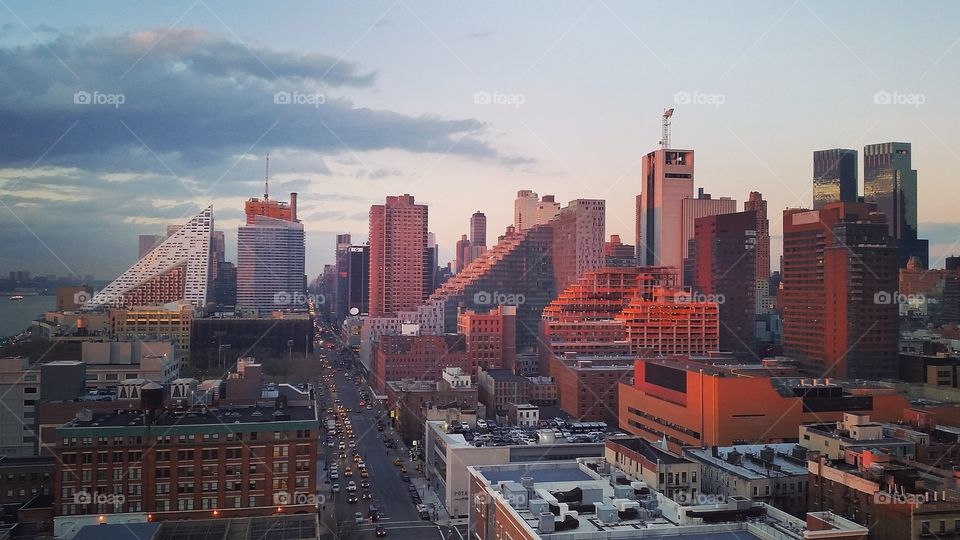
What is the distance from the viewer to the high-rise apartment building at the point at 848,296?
2589 inches

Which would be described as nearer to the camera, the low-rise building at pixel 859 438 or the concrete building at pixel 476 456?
the low-rise building at pixel 859 438

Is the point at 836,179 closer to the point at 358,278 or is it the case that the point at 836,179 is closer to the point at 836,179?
the point at 836,179

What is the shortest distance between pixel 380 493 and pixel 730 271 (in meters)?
66.4

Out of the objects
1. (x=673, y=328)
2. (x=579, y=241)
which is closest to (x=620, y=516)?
(x=673, y=328)

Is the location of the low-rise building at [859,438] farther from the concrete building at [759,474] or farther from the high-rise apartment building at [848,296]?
the high-rise apartment building at [848,296]

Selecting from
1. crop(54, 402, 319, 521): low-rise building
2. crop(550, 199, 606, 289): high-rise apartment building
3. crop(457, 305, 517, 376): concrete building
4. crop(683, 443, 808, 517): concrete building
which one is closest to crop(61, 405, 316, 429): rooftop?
crop(54, 402, 319, 521): low-rise building

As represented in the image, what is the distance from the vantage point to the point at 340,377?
85.1m

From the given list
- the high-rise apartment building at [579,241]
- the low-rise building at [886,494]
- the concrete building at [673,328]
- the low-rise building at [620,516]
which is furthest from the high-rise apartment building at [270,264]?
the low-rise building at [886,494]

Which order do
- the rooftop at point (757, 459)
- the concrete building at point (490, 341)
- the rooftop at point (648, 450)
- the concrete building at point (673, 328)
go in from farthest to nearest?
the concrete building at point (673, 328)
the concrete building at point (490, 341)
the rooftop at point (757, 459)
the rooftop at point (648, 450)

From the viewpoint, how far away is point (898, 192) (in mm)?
118125

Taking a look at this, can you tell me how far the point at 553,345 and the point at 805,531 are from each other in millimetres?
48045

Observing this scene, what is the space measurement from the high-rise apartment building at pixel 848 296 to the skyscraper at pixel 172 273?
73.1 meters

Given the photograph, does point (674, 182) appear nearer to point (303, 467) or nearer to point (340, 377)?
point (340, 377)

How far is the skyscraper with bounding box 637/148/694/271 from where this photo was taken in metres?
130
